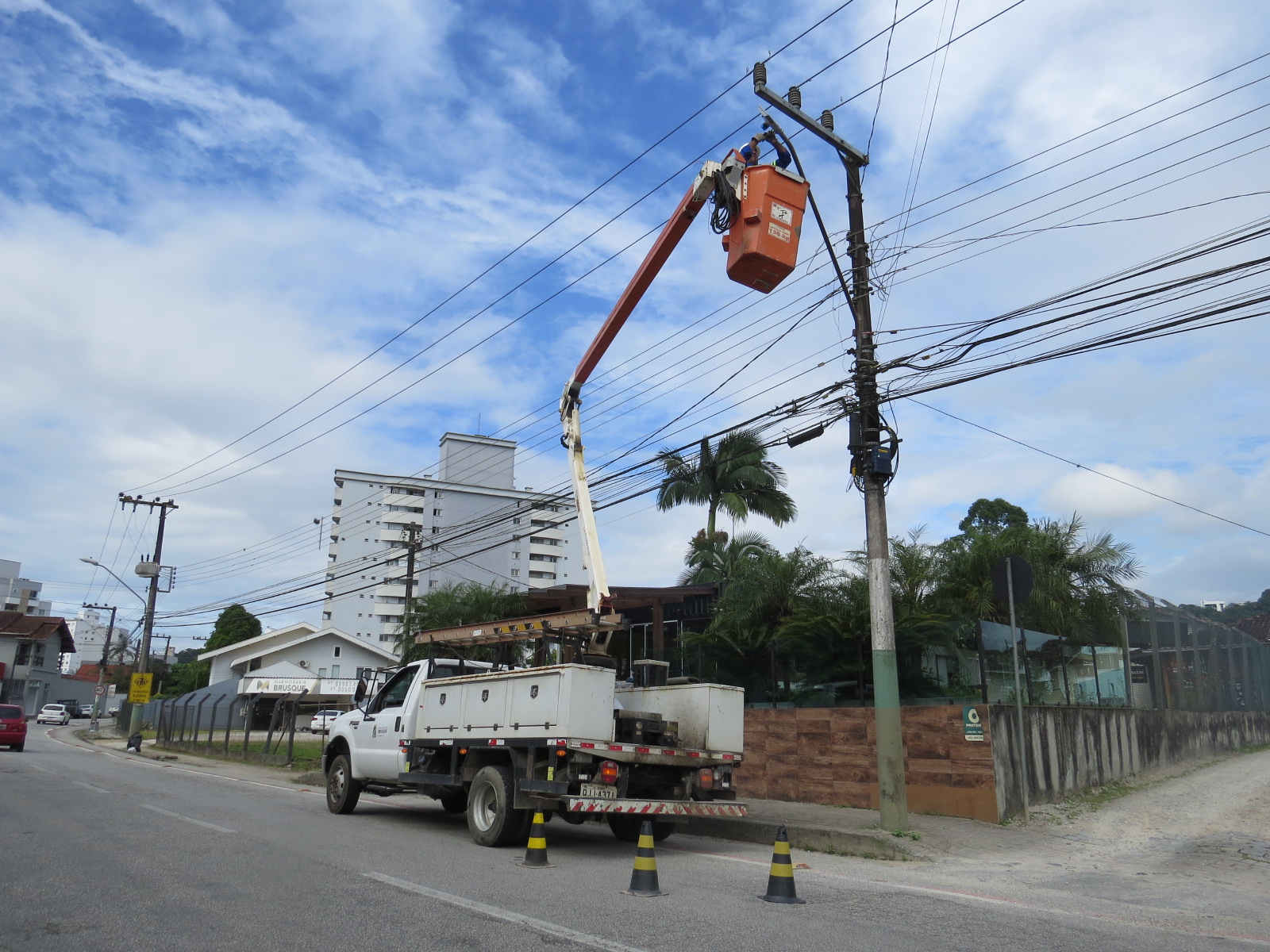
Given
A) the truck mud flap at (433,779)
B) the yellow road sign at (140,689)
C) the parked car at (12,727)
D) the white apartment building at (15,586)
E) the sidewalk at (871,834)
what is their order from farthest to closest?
the white apartment building at (15,586), the yellow road sign at (140,689), the parked car at (12,727), the truck mud flap at (433,779), the sidewalk at (871,834)

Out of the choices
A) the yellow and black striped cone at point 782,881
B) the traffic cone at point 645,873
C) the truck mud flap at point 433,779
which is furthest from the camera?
the truck mud flap at point 433,779

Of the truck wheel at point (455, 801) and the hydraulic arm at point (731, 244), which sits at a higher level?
the hydraulic arm at point (731, 244)

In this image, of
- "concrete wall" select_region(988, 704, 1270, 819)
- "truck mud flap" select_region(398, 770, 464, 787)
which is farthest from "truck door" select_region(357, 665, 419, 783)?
"concrete wall" select_region(988, 704, 1270, 819)

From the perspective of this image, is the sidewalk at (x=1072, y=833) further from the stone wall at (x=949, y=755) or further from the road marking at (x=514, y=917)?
the road marking at (x=514, y=917)

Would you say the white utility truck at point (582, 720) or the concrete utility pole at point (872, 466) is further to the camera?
the concrete utility pole at point (872, 466)

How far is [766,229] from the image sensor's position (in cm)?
1071

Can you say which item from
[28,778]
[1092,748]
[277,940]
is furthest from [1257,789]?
[28,778]

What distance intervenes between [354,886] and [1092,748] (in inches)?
481

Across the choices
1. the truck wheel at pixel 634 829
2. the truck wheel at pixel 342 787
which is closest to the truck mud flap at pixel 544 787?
the truck wheel at pixel 634 829

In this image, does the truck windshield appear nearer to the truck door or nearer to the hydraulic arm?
the truck door

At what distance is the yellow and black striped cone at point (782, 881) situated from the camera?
707cm

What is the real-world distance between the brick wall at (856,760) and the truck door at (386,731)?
5889 mm

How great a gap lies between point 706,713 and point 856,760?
4.15 meters

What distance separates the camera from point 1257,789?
15.5 metres
